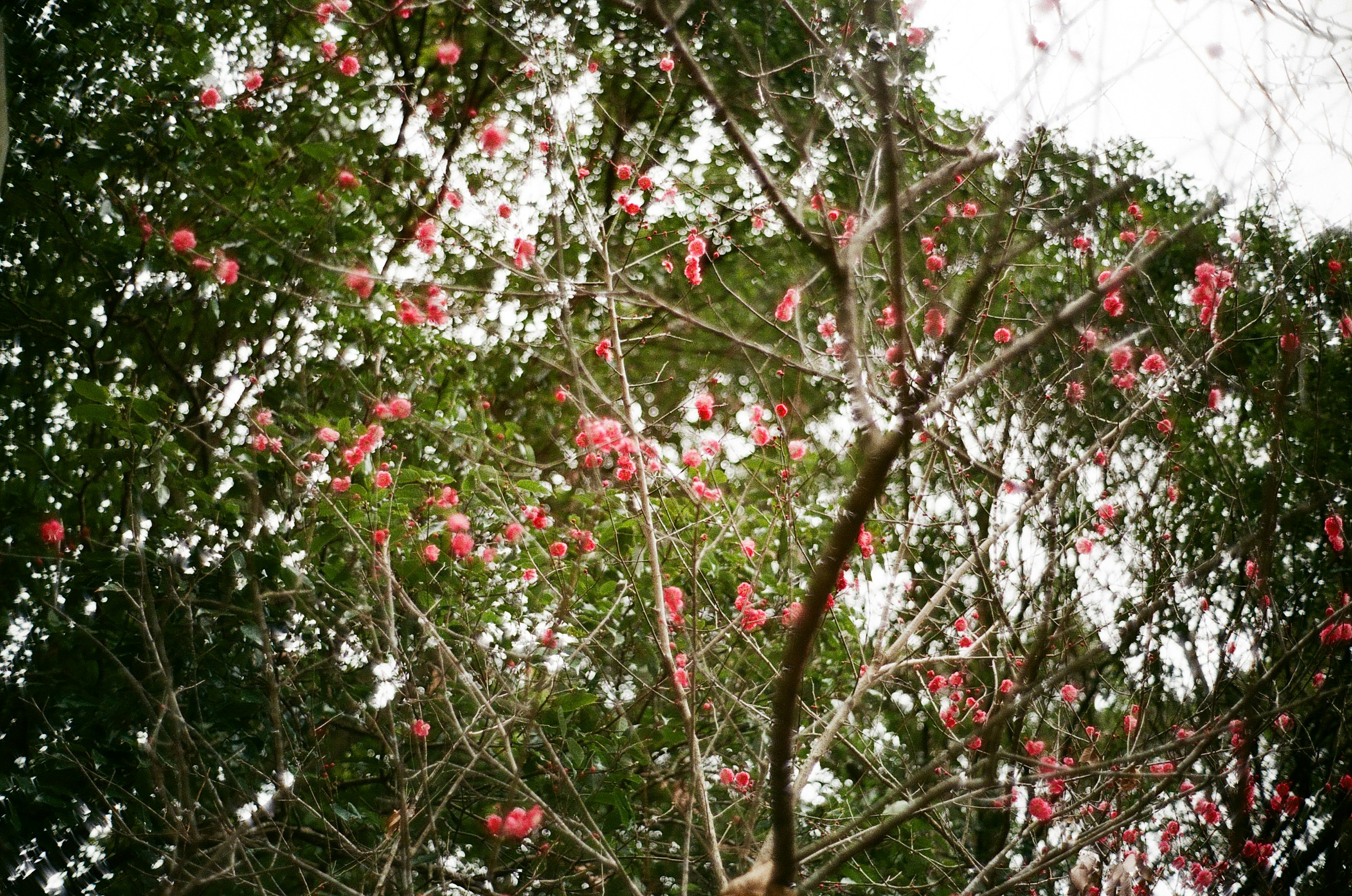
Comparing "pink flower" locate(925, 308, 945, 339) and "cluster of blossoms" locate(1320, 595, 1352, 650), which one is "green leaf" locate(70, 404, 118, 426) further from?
"cluster of blossoms" locate(1320, 595, 1352, 650)

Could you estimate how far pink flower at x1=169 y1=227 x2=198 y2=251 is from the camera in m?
3.76

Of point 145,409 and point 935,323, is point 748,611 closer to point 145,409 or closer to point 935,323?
point 935,323

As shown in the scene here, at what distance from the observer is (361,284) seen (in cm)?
342

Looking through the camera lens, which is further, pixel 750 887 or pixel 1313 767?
pixel 1313 767

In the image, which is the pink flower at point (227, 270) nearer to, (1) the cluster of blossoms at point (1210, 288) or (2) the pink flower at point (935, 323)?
(2) the pink flower at point (935, 323)

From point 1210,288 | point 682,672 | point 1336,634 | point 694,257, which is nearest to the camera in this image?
point 1336,634

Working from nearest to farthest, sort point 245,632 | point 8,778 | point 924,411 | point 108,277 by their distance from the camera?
1. point 924,411
2. point 8,778
3. point 245,632
4. point 108,277

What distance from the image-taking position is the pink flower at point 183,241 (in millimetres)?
3758

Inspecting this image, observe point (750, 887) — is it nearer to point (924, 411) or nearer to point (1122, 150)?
point (924, 411)

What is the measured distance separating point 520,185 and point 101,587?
2.24m

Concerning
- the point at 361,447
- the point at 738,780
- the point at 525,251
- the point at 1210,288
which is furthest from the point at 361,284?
the point at 1210,288

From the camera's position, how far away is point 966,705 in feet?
15.4

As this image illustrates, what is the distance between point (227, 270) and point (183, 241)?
0.18 metres

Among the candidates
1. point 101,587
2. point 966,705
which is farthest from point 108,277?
point 966,705
